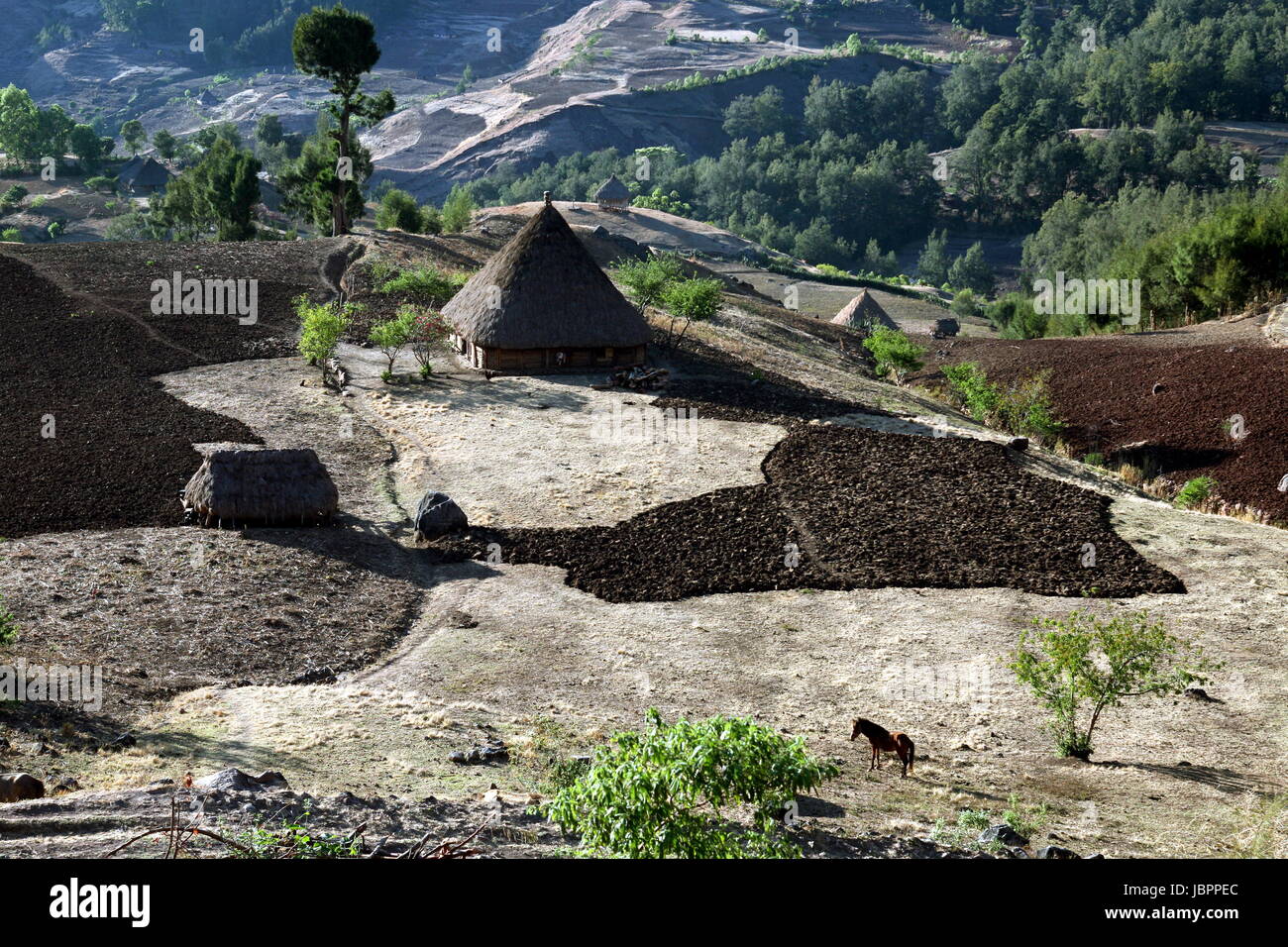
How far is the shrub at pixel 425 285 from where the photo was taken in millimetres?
39031

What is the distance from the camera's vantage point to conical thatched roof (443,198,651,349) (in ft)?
114

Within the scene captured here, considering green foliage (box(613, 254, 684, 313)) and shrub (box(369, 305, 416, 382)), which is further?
green foliage (box(613, 254, 684, 313))

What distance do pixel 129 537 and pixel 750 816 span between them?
13.9 metres

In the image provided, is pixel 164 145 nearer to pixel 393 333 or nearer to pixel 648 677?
pixel 393 333

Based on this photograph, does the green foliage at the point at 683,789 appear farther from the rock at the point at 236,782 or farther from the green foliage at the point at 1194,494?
the green foliage at the point at 1194,494

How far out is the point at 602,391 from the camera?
110 feet

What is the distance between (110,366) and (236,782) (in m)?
24.8

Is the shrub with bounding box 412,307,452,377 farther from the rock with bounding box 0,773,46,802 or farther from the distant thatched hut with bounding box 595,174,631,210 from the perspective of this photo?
the distant thatched hut with bounding box 595,174,631,210

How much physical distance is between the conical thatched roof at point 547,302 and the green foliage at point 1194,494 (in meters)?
15.5

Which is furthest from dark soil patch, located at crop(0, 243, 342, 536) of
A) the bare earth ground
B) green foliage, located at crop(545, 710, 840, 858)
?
green foliage, located at crop(545, 710, 840, 858)

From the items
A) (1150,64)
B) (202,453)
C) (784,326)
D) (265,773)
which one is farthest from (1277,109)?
(265,773)

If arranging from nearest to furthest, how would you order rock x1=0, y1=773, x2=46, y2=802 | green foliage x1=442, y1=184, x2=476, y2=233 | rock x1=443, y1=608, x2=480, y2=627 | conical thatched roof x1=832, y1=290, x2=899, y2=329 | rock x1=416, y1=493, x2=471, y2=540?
1. rock x1=0, y1=773, x2=46, y2=802
2. rock x1=443, y1=608, x2=480, y2=627
3. rock x1=416, y1=493, x2=471, y2=540
4. conical thatched roof x1=832, y1=290, x2=899, y2=329
5. green foliage x1=442, y1=184, x2=476, y2=233

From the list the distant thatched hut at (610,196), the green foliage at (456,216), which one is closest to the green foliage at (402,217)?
the green foliage at (456,216)

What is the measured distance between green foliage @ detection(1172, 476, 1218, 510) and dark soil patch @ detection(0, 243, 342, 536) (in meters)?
21.8
